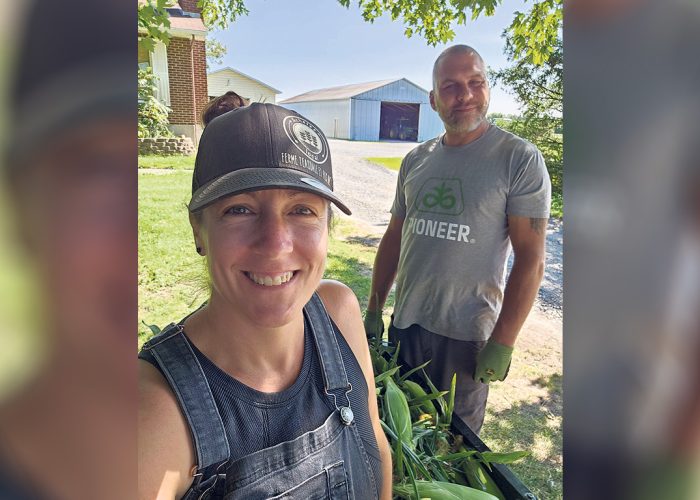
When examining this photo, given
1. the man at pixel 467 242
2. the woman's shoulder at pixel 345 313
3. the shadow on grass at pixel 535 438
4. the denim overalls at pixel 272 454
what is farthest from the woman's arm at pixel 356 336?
the shadow on grass at pixel 535 438

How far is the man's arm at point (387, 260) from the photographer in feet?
10.0

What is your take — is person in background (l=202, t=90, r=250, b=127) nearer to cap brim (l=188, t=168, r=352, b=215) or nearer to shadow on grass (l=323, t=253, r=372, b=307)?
cap brim (l=188, t=168, r=352, b=215)

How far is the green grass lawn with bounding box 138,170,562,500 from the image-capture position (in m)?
3.53

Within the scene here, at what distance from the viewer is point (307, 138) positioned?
1279mm

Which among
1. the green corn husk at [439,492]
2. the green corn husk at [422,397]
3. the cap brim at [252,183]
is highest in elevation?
the cap brim at [252,183]

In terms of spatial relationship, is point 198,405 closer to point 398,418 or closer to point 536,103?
point 398,418

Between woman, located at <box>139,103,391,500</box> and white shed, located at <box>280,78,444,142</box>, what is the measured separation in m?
21.1

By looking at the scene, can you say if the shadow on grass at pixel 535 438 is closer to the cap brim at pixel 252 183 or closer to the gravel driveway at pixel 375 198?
the gravel driveway at pixel 375 198

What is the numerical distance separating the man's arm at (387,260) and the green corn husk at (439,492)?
4.91ft

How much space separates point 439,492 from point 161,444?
97 cm

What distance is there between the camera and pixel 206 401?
107cm

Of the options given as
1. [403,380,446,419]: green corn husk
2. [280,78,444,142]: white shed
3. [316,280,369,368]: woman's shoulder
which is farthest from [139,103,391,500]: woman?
[280,78,444,142]: white shed

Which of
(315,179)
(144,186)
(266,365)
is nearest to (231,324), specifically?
(266,365)

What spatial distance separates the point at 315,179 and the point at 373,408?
2.39ft
